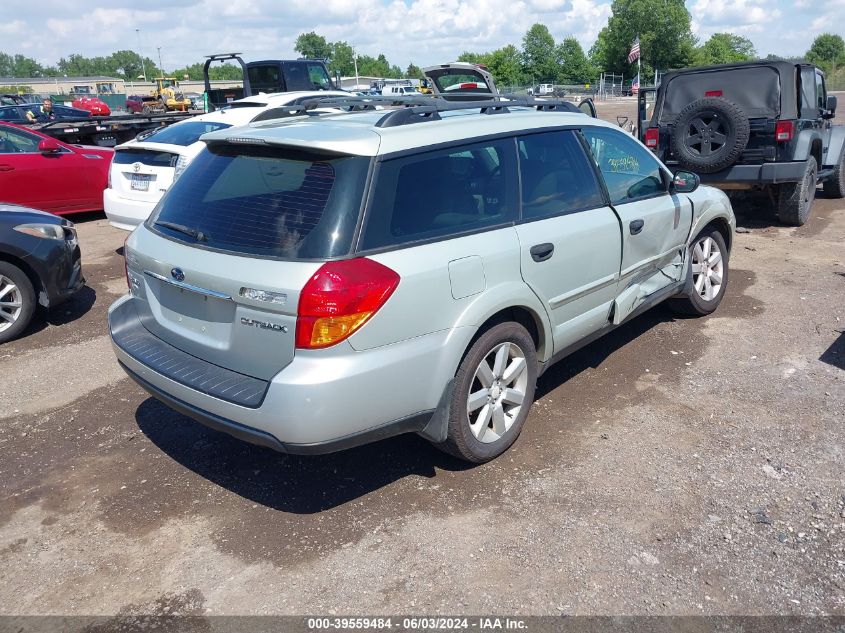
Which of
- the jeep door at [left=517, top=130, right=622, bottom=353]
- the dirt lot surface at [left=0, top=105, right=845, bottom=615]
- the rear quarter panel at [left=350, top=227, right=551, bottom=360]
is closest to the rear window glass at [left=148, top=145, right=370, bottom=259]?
the rear quarter panel at [left=350, top=227, right=551, bottom=360]

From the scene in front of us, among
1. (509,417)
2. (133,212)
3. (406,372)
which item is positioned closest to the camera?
(406,372)

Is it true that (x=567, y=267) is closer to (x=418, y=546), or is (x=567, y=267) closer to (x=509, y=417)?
(x=509, y=417)

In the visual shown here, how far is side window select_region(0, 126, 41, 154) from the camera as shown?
→ 9.49m

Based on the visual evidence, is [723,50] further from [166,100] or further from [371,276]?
[371,276]

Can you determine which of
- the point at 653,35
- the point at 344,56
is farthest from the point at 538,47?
the point at 344,56

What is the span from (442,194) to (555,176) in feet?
3.25

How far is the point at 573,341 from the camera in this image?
14.1 ft

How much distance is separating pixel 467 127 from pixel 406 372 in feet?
4.52

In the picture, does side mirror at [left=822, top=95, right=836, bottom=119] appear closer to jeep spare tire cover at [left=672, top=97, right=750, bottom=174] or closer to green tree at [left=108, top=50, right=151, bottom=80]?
jeep spare tire cover at [left=672, top=97, right=750, bottom=174]

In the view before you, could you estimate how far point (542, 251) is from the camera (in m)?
3.80

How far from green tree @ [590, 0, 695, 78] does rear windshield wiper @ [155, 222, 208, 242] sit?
10220cm

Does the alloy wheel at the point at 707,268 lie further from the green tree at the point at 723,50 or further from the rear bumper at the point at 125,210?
the green tree at the point at 723,50

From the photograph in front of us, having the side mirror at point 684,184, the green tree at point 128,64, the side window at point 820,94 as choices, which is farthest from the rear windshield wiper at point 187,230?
the green tree at point 128,64

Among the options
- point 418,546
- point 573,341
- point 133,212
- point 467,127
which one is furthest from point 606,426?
point 133,212
